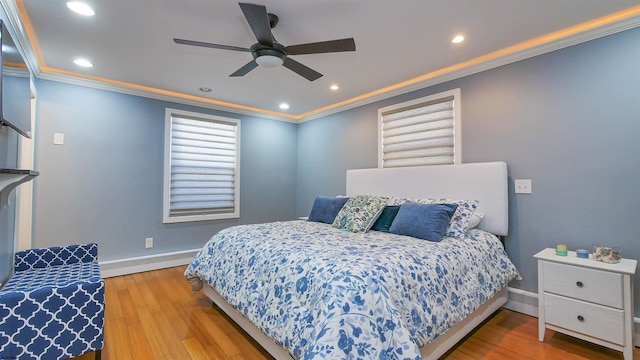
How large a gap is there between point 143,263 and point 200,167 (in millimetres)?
1493

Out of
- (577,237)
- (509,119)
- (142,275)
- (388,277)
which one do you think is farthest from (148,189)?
(577,237)

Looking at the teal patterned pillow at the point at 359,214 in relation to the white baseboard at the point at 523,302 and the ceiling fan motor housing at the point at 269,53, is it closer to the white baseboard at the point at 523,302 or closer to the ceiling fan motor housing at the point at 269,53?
the white baseboard at the point at 523,302

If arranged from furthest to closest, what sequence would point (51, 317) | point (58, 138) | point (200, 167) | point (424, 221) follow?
point (200, 167), point (58, 138), point (424, 221), point (51, 317)

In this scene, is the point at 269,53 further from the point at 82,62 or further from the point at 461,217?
the point at 82,62

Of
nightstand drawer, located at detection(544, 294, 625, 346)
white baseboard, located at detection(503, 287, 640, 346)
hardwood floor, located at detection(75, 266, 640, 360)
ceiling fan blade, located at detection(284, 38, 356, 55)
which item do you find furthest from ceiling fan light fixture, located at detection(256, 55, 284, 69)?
white baseboard, located at detection(503, 287, 640, 346)

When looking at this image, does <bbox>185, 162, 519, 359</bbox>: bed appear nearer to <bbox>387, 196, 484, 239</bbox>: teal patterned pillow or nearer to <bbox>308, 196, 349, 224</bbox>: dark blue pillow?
<bbox>387, 196, 484, 239</bbox>: teal patterned pillow

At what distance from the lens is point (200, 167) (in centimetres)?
432

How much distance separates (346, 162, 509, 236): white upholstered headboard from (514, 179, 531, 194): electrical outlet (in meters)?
0.11

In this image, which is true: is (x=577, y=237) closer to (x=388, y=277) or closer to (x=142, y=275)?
(x=388, y=277)

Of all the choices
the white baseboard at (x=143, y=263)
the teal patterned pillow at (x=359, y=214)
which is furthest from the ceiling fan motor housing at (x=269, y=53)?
the white baseboard at (x=143, y=263)

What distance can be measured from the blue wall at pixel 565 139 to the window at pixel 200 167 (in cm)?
328

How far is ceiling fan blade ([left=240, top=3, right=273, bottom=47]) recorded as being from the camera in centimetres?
167

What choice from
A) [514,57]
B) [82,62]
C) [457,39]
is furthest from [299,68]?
[82,62]

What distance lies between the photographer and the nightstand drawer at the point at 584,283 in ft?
6.21
